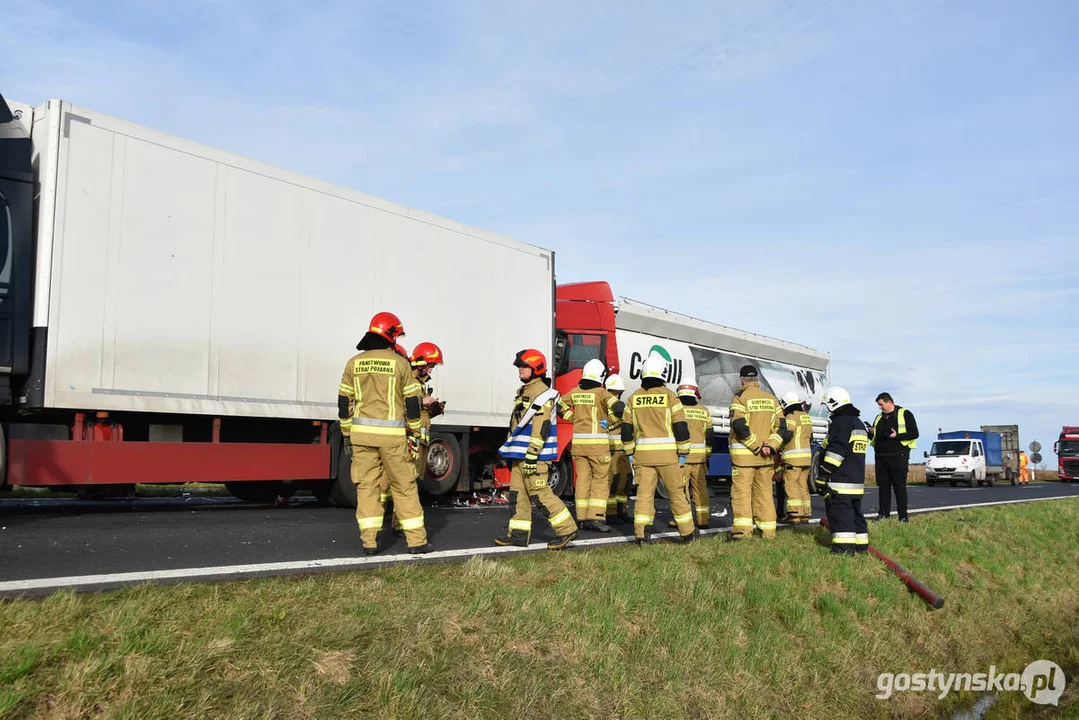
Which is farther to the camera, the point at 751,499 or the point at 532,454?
the point at 751,499

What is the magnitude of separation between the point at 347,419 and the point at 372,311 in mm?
4338

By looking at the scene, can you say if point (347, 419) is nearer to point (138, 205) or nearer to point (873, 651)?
point (138, 205)

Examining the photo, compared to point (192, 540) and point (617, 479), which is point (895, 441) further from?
point (192, 540)

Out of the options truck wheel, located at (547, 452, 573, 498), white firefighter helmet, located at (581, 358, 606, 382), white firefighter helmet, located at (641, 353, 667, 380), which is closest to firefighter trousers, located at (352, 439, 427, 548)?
white firefighter helmet, located at (641, 353, 667, 380)

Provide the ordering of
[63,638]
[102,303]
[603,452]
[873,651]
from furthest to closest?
[603,452] → [102,303] → [873,651] → [63,638]

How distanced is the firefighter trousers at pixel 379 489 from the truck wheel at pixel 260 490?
5572 mm

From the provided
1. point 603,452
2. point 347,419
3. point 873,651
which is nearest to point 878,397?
point 603,452

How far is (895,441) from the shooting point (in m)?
12.2

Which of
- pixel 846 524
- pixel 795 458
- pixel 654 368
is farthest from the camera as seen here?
pixel 795 458

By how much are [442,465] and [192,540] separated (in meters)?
5.19

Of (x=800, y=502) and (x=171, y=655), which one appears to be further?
(x=800, y=502)

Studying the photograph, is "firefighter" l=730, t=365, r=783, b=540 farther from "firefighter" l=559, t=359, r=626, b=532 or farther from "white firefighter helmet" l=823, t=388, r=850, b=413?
"firefighter" l=559, t=359, r=626, b=532

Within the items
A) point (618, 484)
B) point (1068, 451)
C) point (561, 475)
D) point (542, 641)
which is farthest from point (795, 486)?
point (1068, 451)

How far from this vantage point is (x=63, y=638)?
382cm
